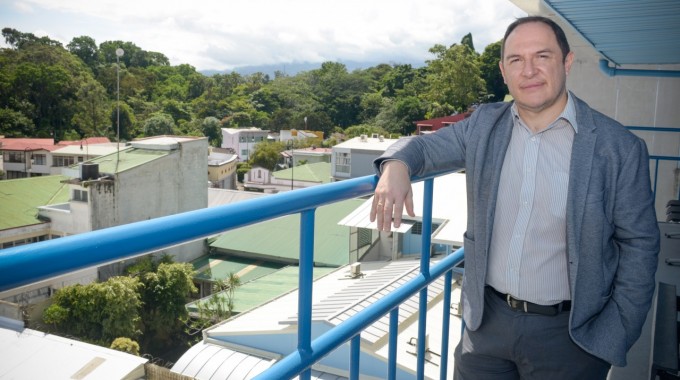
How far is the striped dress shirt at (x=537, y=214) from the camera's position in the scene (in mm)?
1511

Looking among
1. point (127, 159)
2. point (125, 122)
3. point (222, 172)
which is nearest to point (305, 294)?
point (127, 159)

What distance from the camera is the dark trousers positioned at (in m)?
1.53

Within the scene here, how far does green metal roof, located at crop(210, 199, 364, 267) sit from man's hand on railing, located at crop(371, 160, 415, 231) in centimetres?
1648

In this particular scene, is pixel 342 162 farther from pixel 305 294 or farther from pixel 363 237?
pixel 305 294

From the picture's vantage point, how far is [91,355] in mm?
1691

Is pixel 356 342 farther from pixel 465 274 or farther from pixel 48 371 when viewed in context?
pixel 48 371

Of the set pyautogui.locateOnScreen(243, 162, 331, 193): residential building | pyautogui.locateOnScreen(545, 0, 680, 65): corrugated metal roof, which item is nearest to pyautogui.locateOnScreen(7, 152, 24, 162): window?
pyautogui.locateOnScreen(243, 162, 331, 193): residential building

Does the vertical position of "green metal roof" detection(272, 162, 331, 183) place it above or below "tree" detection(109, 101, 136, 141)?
below

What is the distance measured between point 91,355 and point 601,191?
1494mm

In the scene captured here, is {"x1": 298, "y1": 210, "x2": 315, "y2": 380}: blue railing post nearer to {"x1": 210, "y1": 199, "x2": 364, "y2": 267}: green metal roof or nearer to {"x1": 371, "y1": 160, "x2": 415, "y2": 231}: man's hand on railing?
{"x1": 371, "y1": 160, "x2": 415, "y2": 231}: man's hand on railing

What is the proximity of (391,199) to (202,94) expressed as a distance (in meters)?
73.4

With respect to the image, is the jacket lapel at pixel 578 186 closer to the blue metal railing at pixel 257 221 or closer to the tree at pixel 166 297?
the blue metal railing at pixel 257 221

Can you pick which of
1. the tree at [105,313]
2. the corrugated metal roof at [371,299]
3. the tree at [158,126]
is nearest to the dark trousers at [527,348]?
the corrugated metal roof at [371,299]

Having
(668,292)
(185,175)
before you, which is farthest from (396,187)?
(185,175)
